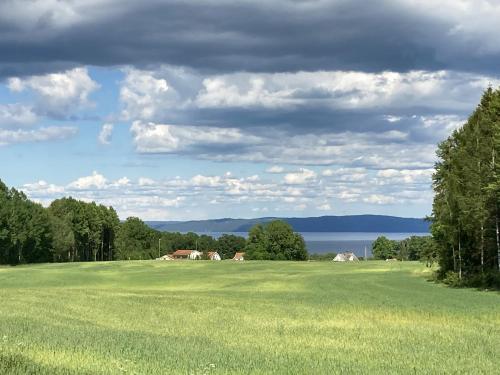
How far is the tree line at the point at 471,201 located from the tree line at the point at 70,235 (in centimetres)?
9325

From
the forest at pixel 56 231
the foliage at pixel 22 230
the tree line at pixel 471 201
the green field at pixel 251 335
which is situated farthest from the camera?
the forest at pixel 56 231

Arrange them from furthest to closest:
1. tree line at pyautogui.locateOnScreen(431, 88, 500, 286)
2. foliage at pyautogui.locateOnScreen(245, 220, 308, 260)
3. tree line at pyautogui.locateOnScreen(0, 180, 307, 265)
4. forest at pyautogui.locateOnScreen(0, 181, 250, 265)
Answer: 1. foliage at pyautogui.locateOnScreen(245, 220, 308, 260)
2. tree line at pyautogui.locateOnScreen(0, 180, 307, 265)
3. forest at pyautogui.locateOnScreen(0, 181, 250, 265)
4. tree line at pyautogui.locateOnScreen(431, 88, 500, 286)

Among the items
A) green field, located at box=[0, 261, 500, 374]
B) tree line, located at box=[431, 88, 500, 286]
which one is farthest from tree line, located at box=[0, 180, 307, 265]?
green field, located at box=[0, 261, 500, 374]

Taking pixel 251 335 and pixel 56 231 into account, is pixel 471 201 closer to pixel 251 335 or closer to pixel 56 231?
pixel 251 335

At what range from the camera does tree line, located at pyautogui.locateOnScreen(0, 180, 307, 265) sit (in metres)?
133

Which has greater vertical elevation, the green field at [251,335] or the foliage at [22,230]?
the foliage at [22,230]

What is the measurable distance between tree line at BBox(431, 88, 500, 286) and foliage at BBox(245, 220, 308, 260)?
4957 inches

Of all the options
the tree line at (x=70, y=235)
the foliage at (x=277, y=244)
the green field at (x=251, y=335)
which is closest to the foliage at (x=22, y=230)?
the tree line at (x=70, y=235)

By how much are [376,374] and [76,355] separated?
7.01 meters

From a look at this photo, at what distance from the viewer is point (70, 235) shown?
157 m

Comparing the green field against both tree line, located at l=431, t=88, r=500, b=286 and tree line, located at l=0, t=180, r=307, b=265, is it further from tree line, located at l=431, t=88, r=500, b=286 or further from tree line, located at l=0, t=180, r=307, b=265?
tree line, located at l=0, t=180, r=307, b=265

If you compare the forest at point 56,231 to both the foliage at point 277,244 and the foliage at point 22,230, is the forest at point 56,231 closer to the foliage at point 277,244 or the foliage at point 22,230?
the foliage at point 22,230

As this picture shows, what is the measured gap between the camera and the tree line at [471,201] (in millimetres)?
49312

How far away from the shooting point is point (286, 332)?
2483cm
